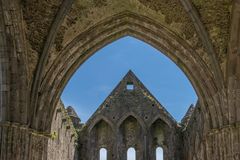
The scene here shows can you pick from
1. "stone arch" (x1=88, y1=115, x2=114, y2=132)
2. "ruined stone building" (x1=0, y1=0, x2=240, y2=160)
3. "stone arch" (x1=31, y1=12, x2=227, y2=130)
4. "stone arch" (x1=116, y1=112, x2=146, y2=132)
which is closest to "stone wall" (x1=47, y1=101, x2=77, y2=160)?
"stone arch" (x1=88, y1=115, x2=114, y2=132)

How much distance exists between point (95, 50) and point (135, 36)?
1112mm

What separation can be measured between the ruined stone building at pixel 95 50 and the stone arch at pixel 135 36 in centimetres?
2

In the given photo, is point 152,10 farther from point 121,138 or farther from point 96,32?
point 121,138

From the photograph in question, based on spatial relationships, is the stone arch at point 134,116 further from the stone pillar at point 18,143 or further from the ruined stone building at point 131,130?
the stone pillar at point 18,143

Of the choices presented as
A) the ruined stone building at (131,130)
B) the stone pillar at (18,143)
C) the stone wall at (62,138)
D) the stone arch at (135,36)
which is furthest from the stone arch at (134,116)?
the stone pillar at (18,143)

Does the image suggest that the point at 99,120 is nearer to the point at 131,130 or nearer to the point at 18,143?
the point at 131,130

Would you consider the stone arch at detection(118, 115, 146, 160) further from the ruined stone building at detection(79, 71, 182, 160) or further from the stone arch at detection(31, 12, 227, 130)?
the stone arch at detection(31, 12, 227, 130)

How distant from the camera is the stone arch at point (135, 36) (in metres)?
12.0

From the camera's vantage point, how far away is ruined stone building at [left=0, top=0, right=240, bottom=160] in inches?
443

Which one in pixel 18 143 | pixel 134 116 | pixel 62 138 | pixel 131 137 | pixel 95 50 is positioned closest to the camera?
pixel 18 143

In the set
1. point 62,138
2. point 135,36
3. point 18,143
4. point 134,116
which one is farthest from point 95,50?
point 134,116

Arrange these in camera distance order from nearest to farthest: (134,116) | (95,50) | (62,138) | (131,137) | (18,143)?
(18,143) < (95,50) < (62,138) < (131,137) < (134,116)

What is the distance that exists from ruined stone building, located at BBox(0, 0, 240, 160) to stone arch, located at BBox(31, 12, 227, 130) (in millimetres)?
24

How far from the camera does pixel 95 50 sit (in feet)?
44.1
